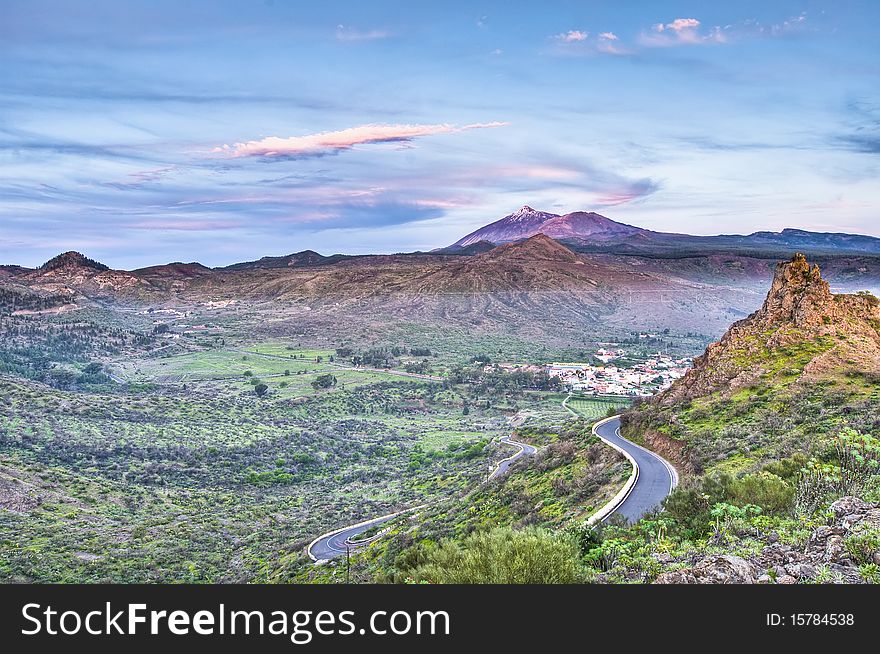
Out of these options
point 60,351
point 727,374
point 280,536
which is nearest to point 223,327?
point 60,351

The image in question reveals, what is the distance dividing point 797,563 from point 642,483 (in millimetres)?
11674

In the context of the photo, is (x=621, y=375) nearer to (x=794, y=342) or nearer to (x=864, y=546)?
(x=794, y=342)

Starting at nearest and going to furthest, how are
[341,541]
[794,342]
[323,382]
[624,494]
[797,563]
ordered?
[797,563]
[624,494]
[794,342]
[341,541]
[323,382]

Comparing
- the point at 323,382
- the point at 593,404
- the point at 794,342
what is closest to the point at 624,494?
the point at 794,342

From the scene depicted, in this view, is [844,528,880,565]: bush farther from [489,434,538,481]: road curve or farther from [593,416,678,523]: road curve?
[489,434,538,481]: road curve

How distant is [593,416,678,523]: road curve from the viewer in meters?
Result: 17.0

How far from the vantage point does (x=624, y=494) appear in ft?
61.3

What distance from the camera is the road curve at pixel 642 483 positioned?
55.9 feet

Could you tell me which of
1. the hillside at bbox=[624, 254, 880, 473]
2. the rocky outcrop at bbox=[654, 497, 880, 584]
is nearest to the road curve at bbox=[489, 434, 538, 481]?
the hillside at bbox=[624, 254, 880, 473]

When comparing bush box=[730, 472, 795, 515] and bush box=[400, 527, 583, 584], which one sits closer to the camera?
bush box=[400, 527, 583, 584]

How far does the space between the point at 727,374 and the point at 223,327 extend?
574 feet

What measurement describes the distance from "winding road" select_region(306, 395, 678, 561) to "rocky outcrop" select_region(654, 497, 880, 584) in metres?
6.27

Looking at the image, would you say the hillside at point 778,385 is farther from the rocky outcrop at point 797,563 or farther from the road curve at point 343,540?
the road curve at point 343,540

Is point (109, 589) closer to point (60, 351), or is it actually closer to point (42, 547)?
point (42, 547)
